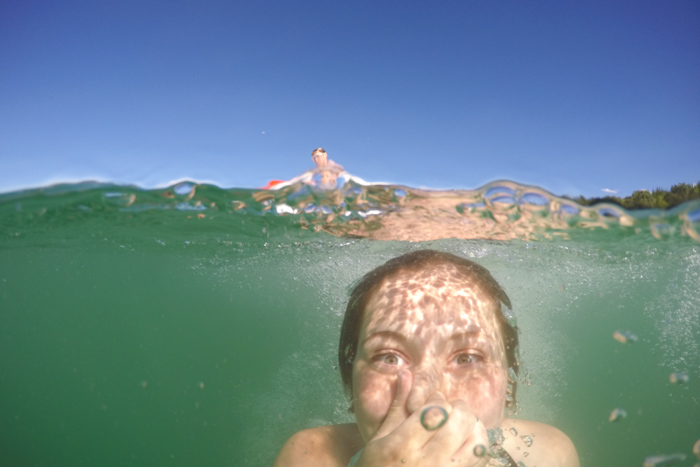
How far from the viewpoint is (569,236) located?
7.31m

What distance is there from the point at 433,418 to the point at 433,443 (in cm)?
11

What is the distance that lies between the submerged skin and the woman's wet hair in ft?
0.33

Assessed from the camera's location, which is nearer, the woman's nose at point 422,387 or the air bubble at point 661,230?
the woman's nose at point 422,387

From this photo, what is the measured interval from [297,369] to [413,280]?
7653mm

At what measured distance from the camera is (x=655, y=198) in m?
5.39

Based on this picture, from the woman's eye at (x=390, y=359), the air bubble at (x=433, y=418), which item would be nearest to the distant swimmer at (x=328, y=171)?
the woman's eye at (x=390, y=359)

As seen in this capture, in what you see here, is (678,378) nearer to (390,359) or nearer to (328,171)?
(390,359)

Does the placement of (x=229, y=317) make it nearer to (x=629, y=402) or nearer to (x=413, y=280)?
(x=413, y=280)

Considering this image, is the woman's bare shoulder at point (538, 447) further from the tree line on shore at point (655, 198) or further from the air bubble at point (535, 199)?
the tree line on shore at point (655, 198)

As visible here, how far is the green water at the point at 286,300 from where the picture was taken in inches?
322

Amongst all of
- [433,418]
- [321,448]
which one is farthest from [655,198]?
[321,448]

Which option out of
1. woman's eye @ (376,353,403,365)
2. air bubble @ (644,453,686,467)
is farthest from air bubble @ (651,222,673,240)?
woman's eye @ (376,353,403,365)

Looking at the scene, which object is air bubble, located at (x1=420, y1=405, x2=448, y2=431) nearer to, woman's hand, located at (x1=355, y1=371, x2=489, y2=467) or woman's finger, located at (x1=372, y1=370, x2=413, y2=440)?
woman's hand, located at (x1=355, y1=371, x2=489, y2=467)

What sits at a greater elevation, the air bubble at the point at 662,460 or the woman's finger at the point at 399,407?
the woman's finger at the point at 399,407
